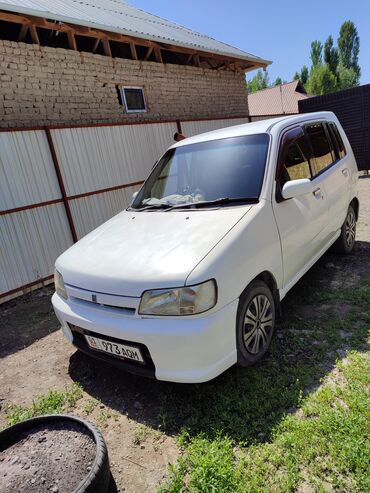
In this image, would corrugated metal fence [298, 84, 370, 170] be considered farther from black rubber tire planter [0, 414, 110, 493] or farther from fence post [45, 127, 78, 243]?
black rubber tire planter [0, 414, 110, 493]

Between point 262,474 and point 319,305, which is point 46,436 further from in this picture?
point 319,305

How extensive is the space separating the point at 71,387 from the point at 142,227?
151 centimetres

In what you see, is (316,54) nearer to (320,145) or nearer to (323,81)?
(323,81)

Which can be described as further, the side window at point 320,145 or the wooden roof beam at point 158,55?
the wooden roof beam at point 158,55

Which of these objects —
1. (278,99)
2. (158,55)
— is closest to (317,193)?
(158,55)

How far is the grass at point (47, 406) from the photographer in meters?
2.73

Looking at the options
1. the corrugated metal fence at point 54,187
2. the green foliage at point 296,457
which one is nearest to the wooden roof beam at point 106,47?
the corrugated metal fence at point 54,187

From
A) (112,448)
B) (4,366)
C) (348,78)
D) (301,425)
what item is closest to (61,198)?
(4,366)

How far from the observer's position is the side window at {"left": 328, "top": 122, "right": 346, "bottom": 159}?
4.53 metres

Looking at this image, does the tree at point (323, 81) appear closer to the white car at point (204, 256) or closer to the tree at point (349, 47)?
the tree at point (349, 47)

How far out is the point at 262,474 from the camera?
1.90m

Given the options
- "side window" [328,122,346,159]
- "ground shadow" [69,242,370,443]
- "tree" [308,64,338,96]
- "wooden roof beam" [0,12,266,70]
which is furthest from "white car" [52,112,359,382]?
"tree" [308,64,338,96]

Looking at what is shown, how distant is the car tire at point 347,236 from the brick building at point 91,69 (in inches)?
235

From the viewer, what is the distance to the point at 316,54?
Result: 57750mm
